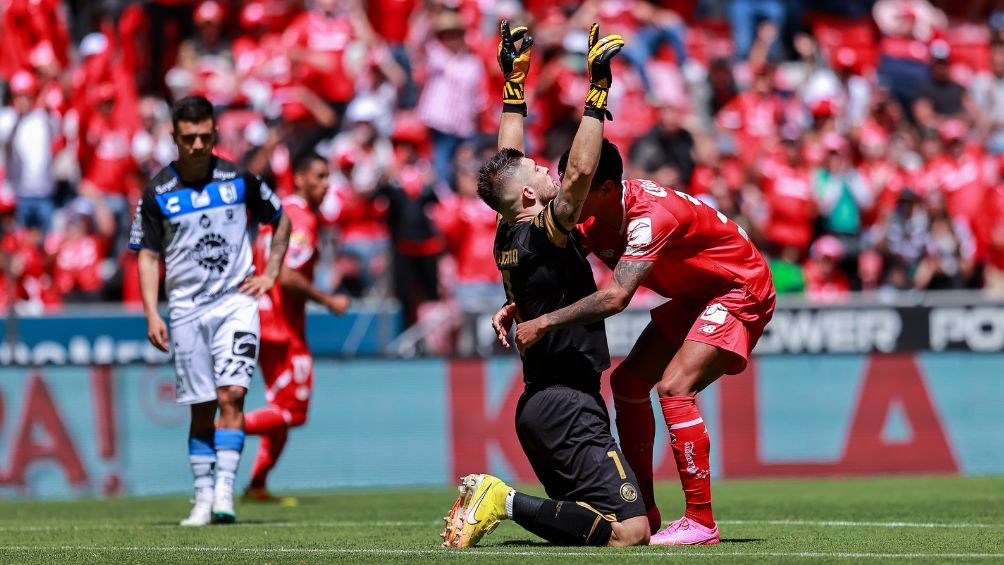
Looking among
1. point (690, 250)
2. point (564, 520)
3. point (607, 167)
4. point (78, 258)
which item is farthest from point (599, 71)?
point (78, 258)

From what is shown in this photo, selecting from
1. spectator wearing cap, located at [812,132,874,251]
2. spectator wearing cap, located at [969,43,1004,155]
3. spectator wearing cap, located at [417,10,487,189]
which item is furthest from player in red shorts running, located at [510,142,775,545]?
spectator wearing cap, located at [969,43,1004,155]

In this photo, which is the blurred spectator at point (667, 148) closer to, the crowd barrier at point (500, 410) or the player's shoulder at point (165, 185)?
the crowd barrier at point (500, 410)

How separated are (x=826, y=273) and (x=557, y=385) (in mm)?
9847

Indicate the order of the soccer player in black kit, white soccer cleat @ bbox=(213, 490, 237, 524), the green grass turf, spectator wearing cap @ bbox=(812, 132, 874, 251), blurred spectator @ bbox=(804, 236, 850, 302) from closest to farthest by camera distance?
1. the green grass turf
2. the soccer player in black kit
3. white soccer cleat @ bbox=(213, 490, 237, 524)
4. blurred spectator @ bbox=(804, 236, 850, 302)
5. spectator wearing cap @ bbox=(812, 132, 874, 251)

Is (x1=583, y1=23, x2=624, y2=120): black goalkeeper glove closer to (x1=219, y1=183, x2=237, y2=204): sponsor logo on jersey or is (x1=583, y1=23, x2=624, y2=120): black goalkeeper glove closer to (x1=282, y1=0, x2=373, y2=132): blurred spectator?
(x1=219, y1=183, x2=237, y2=204): sponsor logo on jersey

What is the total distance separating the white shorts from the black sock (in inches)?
115

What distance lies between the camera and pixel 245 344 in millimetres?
9906

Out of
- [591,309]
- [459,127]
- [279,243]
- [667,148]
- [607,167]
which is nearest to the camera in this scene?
[591,309]

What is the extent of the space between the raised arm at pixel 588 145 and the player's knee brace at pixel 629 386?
4.04ft

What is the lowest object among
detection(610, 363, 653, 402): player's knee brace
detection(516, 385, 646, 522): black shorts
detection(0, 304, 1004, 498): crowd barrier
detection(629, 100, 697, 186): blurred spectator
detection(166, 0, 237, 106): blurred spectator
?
detection(0, 304, 1004, 498): crowd barrier

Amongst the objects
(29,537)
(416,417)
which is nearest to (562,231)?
(29,537)

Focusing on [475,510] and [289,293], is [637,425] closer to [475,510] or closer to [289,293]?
[475,510]

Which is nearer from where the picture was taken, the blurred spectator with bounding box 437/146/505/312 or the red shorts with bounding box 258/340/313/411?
the red shorts with bounding box 258/340/313/411

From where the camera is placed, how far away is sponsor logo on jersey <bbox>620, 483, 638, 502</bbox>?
750 centimetres
